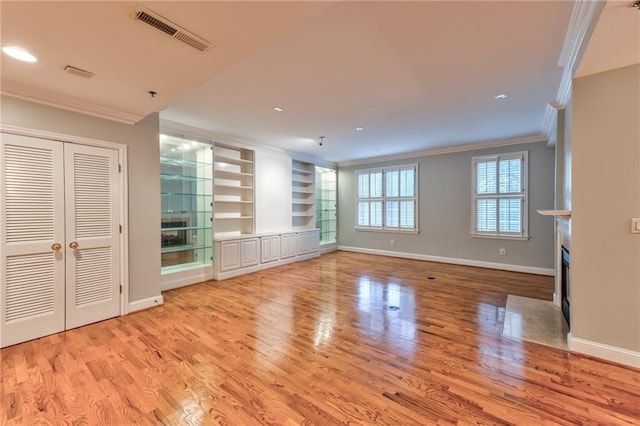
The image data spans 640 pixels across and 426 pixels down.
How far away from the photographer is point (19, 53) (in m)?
2.04

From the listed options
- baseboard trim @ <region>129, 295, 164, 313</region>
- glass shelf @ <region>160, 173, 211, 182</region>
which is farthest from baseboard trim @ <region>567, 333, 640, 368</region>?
glass shelf @ <region>160, 173, 211, 182</region>

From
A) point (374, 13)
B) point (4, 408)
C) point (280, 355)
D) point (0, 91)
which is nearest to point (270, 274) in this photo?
point (280, 355)

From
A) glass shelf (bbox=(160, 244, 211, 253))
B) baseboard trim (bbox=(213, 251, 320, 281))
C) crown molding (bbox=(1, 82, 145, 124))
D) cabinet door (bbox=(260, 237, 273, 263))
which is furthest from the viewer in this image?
cabinet door (bbox=(260, 237, 273, 263))

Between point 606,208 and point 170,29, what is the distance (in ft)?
11.9

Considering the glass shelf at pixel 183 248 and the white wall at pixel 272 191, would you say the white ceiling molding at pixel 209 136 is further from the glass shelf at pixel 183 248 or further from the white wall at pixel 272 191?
the glass shelf at pixel 183 248

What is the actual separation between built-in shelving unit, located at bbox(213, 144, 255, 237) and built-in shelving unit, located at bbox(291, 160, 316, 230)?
1.60 meters

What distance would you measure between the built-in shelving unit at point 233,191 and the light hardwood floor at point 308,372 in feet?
7.11

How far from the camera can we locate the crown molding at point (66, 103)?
8.52ft

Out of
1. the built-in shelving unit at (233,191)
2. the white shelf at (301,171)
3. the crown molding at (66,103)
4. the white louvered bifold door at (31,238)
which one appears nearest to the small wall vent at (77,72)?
the crown molding at (66,103)

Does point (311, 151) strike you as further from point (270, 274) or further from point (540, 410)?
point (540, 410)

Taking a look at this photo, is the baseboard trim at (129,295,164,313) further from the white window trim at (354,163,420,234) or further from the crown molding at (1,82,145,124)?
the white window trim at (354,163,420,234)

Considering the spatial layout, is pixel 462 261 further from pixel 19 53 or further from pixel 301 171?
pixel 19 53

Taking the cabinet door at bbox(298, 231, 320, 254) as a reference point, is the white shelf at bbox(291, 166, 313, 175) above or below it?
above

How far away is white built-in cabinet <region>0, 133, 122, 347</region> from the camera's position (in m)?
2.64
